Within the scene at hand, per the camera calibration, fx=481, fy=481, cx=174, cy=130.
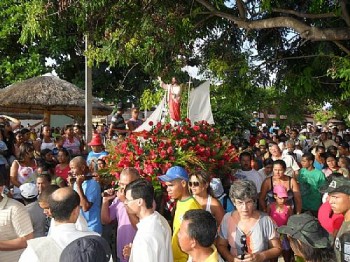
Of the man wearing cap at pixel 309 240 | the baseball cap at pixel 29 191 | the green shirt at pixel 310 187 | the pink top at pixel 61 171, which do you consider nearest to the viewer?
the man wearing cap at pixel 309 240

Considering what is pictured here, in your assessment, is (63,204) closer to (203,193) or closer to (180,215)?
(180,215)

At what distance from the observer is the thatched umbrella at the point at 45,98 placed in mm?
14664

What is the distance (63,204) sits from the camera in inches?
135

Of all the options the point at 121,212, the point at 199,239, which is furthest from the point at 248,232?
the point at 121,212

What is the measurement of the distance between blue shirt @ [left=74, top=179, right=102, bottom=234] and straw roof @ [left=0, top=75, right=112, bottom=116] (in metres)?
9.45

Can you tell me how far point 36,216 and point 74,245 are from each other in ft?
8.43

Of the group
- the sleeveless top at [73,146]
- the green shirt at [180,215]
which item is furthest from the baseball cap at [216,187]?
the sleeveless top at [73,146]

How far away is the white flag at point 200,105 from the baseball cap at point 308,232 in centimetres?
540

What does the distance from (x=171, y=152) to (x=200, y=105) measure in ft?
10.4

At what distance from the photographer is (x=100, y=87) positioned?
21.3 metres

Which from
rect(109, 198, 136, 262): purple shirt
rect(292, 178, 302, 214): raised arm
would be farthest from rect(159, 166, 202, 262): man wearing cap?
rect(292, 178, 302, 214): raised arm

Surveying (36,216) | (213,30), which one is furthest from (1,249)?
(213,30)

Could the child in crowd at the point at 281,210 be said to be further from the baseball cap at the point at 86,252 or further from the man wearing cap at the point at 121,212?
the baseball cap at the point at 86,252

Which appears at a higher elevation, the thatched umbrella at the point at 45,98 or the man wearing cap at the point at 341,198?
the thatched umbrella at the point at 45,98
